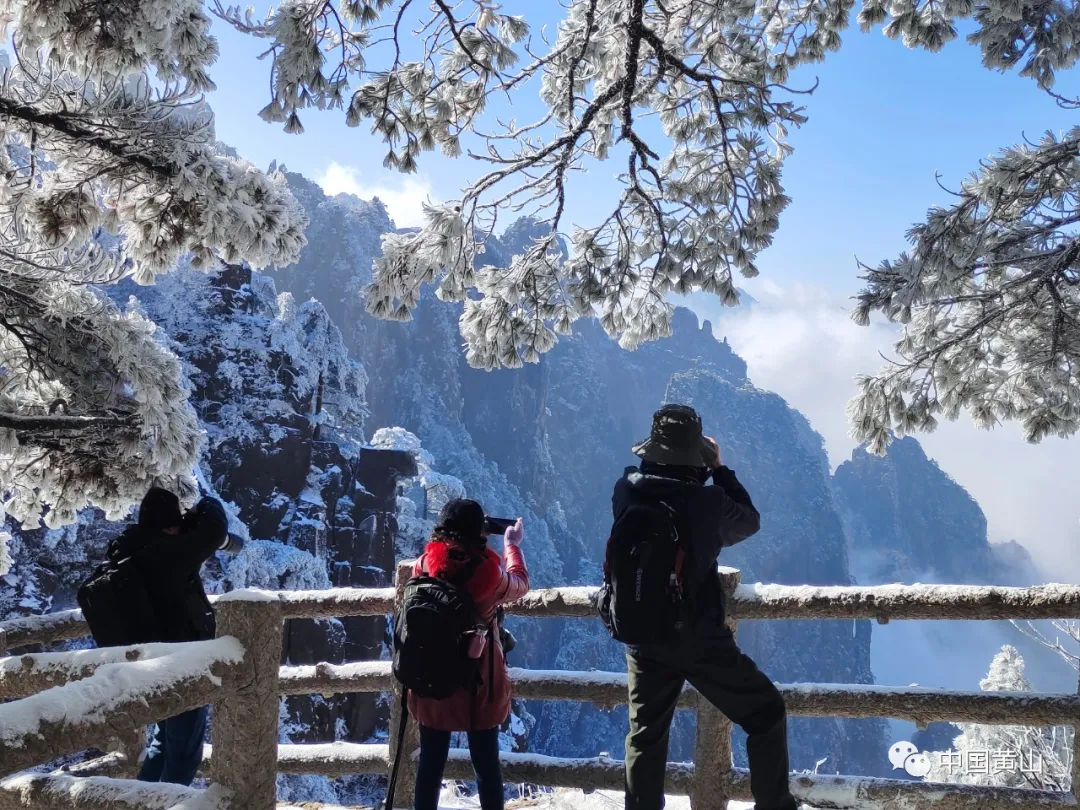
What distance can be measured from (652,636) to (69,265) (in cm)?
391

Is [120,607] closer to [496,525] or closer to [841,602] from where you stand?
[496,525]

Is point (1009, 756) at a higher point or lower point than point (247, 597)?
lower

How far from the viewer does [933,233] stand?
547 centimetres

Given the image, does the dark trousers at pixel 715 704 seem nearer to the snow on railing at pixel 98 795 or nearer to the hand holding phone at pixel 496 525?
the hand holding phone at pixel 496 525

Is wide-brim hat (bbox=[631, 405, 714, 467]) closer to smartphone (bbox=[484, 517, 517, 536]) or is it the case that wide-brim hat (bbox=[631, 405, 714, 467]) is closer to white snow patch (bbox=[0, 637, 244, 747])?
smartphone (bbox=[484, 517, 517, 536])

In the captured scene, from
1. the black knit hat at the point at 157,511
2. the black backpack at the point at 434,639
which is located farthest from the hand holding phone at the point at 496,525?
the black knit hat at the point at 157,511

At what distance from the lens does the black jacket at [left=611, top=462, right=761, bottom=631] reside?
8.48 feet

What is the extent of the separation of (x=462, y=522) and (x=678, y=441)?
0.91 meters

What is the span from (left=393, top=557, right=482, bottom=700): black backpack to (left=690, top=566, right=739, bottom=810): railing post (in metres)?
1.18

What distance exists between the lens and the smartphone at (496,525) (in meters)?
3.00

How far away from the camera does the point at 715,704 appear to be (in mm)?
2615

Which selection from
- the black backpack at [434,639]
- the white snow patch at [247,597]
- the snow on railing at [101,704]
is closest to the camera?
the snow on railing at [101,704]

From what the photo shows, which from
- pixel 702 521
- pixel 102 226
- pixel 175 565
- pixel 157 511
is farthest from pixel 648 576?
pixel 102 226

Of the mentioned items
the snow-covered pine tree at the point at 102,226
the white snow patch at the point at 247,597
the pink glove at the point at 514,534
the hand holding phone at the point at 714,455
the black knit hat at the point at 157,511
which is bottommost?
the white snow patch at the point at 247,597
